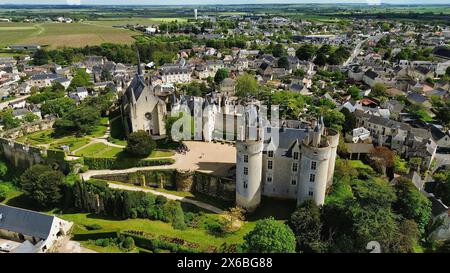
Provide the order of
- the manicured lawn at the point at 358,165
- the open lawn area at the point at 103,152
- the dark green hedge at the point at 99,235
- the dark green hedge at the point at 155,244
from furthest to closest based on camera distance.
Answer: the open lawn area at the point at 103,152 < the manicured lawn at the point at 358,165 < the dark green hedge at the point at 99,235 < the dark green hedge at the point at 155,244

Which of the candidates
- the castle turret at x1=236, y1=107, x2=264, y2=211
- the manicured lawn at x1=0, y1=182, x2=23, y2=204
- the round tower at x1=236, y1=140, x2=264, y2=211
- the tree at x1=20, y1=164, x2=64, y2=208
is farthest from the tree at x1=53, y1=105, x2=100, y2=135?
the round tower at x1=236, y1=140, x2=264, y2=211

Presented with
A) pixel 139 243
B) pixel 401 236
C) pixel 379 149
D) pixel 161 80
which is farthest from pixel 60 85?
pixel 401 236

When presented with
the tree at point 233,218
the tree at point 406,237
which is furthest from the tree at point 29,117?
the tree at point 406,237

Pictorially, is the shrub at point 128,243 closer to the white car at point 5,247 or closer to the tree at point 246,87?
the white car at point 5,247

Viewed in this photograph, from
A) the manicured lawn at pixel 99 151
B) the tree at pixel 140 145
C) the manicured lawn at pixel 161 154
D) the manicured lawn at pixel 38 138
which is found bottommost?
the manicured lawn at pixel 38 138

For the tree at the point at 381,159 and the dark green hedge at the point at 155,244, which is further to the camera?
the tree at the point at 381,159

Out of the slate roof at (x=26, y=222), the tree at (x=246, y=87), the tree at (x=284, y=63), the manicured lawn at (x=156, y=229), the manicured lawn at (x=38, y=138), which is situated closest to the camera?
the manicured lawn at (x=156, y=229)
